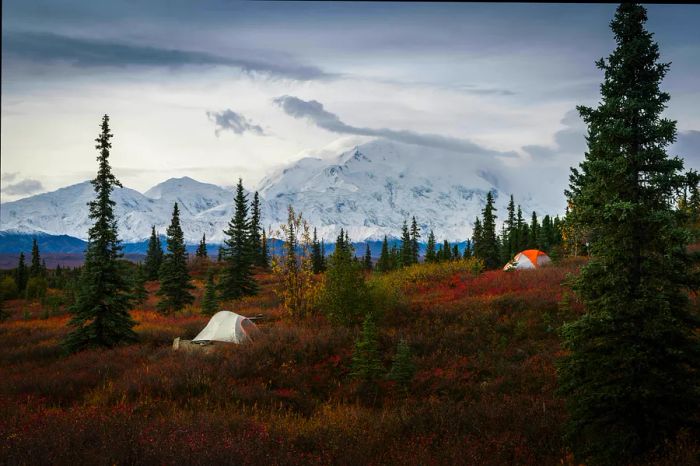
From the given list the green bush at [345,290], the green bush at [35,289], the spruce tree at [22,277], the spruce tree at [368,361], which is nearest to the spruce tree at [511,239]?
the green bush at [345,290]

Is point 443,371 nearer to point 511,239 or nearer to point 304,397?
point 304,397

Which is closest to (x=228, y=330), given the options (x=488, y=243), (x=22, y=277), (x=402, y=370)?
(x=402, y=370)

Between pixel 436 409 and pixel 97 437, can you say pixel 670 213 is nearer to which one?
pixel 436 409

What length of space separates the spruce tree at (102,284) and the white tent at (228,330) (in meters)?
4.08

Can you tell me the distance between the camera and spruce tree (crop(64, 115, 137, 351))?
64.3ft

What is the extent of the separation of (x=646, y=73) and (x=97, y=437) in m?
11.4

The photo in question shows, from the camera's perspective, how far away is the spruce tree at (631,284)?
763 cm

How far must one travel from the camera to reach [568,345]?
8594 mm

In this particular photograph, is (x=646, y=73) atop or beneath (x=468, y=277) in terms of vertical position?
atop

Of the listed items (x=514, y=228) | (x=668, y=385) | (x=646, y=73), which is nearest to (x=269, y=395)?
(x=668, y=385)

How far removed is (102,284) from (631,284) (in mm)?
19747

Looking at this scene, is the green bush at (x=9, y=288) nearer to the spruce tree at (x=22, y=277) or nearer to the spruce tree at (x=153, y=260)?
the spruce tree at (x=22, y=277)

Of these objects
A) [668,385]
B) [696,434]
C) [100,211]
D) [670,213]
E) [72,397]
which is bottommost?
[72,397]

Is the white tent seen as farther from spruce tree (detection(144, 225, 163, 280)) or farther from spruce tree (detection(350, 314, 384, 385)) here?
spruce tree (detection(144, 225, 163, 280))
